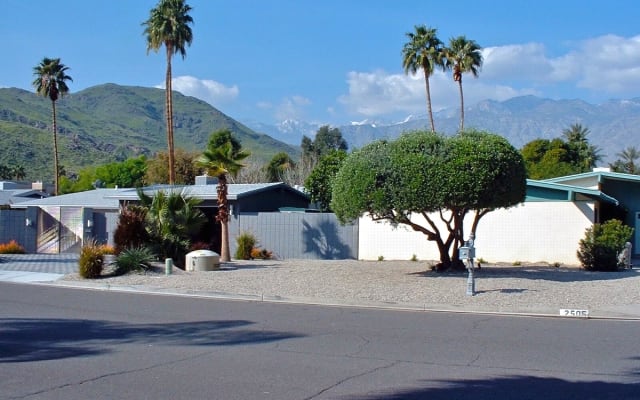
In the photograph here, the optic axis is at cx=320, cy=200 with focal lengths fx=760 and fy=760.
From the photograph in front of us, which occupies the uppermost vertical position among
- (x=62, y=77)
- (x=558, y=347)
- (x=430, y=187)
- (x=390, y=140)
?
(x=62, y=77)

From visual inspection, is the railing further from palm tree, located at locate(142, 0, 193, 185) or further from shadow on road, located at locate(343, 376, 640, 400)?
shadow on road, located at locate(343, 376, 640, 400)

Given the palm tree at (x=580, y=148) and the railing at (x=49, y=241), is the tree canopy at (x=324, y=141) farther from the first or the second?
the railing at (x=49, y=241)

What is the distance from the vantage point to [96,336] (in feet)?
41.4

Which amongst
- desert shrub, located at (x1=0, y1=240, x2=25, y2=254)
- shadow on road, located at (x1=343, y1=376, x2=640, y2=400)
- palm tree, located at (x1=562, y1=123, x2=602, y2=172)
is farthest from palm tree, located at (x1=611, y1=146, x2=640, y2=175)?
shadow on road, located at (x1=343, y1=376, x2=640, y2=400)

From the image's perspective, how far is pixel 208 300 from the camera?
60.8 feet

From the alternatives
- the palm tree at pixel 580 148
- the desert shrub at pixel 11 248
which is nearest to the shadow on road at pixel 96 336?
the desert shrub at pixel 11 248

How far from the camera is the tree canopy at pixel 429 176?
19328 millimetres

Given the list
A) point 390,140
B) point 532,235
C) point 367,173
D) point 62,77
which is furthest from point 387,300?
point 62,77

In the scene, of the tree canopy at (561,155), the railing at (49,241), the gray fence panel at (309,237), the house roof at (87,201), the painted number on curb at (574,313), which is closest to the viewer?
the painted number on curb at (574,313)

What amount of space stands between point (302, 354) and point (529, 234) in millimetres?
18786

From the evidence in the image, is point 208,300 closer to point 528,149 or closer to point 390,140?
point 390,140

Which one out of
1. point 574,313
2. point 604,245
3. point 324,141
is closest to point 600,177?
point 604,245

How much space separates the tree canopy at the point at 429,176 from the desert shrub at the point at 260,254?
10.2 meters

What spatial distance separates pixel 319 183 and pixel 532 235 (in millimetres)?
11917
